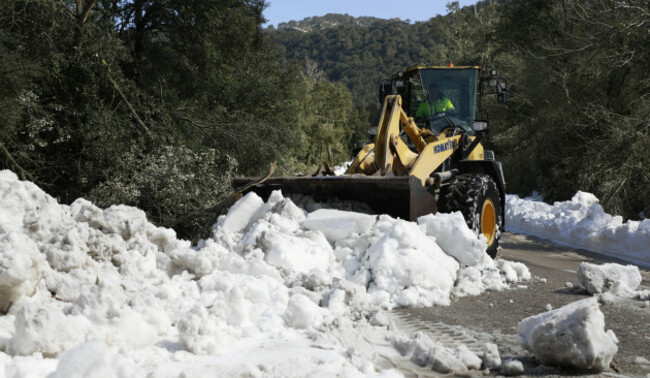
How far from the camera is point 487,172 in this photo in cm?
959

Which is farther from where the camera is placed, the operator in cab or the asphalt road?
the operator in cab

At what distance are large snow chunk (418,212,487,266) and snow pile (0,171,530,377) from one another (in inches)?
0.6

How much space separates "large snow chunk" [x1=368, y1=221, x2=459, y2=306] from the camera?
586 centimetres

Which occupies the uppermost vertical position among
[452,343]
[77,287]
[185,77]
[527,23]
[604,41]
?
[527,23]

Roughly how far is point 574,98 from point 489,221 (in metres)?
→ 11.6

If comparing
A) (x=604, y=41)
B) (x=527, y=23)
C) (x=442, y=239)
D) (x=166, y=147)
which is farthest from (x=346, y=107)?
(x=442, y=239)

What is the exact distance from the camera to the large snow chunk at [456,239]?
22.0ft

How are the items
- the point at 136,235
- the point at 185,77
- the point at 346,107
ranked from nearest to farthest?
the point at 136,235 < the point at 185,77 < the point at 346,107

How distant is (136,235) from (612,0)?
13.3m

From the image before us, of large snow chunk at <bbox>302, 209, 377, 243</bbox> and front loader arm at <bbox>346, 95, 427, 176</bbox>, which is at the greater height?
front loader arm at <bbox>346, 95, 427, 176</bbox>

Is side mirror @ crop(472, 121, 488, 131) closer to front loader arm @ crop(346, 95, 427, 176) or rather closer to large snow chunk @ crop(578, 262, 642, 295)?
front loader arm @ crop(346, 95, 427, 176)

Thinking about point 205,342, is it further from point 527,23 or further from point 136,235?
point 527,23

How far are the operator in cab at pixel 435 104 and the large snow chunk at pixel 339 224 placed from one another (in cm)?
320

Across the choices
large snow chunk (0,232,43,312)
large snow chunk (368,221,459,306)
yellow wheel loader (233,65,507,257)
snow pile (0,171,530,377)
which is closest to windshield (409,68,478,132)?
yellow wheel loader (233,65,507,257)
